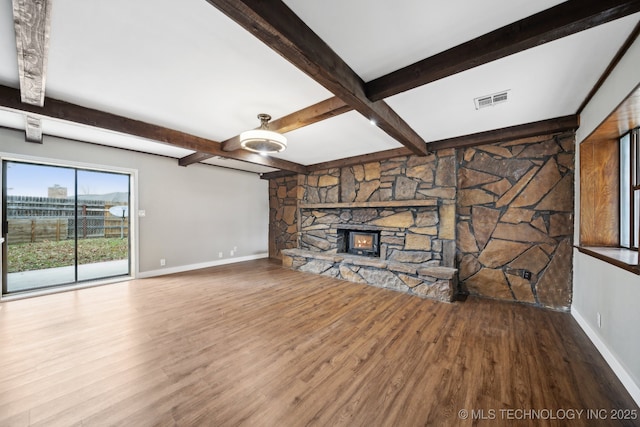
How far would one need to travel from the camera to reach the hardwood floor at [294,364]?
1.50m

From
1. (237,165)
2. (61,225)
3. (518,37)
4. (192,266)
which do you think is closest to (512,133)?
(518,37)

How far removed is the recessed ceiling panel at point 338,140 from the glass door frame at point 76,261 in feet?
9.63

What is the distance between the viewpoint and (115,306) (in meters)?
3.17

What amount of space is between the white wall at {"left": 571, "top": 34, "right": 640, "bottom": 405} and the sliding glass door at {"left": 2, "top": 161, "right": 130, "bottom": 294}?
6576mm

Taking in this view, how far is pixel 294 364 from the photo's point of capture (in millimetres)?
1971

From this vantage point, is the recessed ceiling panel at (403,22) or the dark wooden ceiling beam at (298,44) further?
the recessed ceiling panel at (403,22)

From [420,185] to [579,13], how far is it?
2.87 m

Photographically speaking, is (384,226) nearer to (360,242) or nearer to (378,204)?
(378,204)

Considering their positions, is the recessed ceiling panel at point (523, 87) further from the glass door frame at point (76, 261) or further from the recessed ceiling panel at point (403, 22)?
the glass door frame at point (76, 261)

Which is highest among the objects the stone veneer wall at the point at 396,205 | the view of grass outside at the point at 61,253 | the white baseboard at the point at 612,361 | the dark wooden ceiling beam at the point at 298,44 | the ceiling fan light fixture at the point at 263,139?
the dark wooden ceiling beam at the point at 298,44

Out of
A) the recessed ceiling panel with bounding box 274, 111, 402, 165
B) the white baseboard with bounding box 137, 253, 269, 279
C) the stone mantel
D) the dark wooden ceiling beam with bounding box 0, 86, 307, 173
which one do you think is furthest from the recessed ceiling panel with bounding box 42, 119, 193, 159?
the stone mantel

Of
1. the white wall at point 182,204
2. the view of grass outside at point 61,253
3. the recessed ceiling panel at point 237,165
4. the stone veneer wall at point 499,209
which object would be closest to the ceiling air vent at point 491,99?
the stone veneer wall at point 499,209

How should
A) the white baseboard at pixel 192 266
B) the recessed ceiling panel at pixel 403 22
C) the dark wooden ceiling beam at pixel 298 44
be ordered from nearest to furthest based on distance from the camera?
the dark wooden ceiling beam at pixel 298 44
the recessed ceiling panel at pixel 403 22
the white baseboard at pixel 192 266

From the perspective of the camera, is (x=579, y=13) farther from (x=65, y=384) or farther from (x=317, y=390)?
(x=65, y=384)
